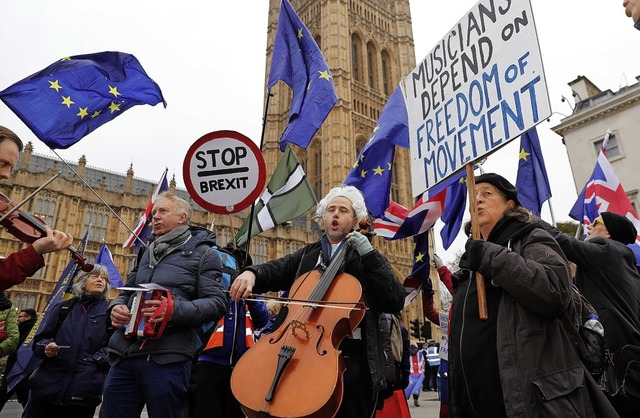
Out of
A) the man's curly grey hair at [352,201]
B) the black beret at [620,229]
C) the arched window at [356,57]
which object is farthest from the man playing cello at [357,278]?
the arched window at [356,57]

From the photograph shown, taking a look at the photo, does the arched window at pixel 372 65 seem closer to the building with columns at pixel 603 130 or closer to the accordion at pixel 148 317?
the building with columns at pixel 603 130

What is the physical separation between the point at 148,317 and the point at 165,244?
22.8 inches

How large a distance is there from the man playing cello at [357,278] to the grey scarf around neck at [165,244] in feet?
1.97

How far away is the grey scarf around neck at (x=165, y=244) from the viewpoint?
2.67 meters

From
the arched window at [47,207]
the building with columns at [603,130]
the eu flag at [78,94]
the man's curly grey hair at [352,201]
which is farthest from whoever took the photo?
the arched window at [47,207]

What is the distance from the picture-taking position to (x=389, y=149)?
621 cm

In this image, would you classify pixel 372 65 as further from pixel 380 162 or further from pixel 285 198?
pixel 285 198

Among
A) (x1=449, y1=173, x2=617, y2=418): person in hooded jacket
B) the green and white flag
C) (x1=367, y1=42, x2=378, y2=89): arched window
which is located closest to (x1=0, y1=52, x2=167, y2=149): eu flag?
the green and white flag

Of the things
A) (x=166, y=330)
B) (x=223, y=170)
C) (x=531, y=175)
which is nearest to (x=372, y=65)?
(x=531, y=175)

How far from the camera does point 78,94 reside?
4.40 m

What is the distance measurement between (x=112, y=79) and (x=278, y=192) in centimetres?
241

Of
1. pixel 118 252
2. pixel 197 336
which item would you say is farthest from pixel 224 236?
pixel 197 336

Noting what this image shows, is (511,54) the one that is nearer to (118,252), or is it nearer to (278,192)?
(278,192)

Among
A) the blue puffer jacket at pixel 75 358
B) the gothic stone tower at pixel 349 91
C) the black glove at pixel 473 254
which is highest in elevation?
the gothic stone tower at pixel 349 91
